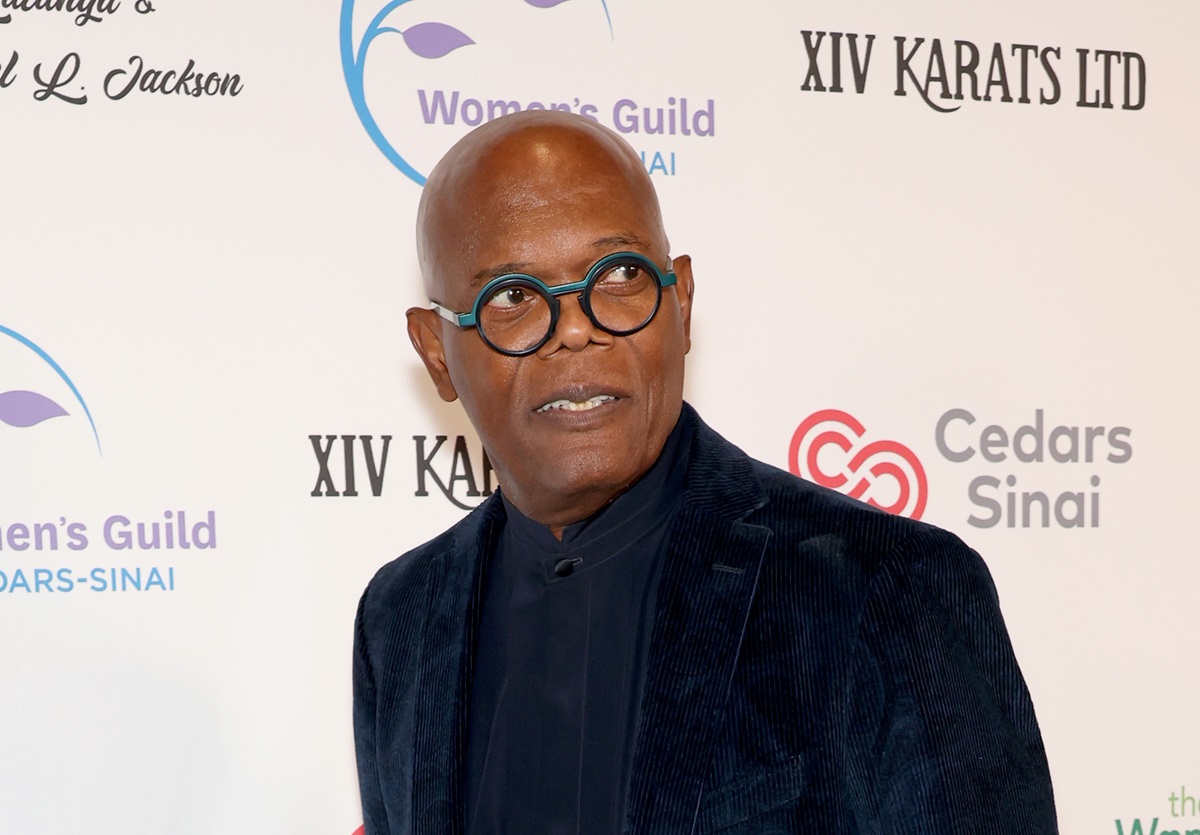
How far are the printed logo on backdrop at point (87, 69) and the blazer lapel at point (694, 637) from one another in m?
1.33

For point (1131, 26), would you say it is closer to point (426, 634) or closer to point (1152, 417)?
point (1152, 417)

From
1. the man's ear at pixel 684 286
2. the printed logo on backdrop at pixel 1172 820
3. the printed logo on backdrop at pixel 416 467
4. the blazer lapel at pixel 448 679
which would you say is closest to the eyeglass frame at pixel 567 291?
the man's ear at pixel 684 286

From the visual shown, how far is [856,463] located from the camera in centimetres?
248

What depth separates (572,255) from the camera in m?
1.48

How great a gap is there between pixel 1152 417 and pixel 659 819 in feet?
5.57

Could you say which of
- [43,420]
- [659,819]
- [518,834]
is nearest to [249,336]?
[43,420]

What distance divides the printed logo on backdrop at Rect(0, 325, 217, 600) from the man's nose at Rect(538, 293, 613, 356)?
110cm

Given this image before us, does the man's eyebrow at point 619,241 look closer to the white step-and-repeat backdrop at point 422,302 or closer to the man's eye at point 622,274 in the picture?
the man's eye at point 622,274

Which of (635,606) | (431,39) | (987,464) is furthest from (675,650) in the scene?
(431,39)

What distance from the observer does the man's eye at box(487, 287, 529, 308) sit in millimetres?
1512

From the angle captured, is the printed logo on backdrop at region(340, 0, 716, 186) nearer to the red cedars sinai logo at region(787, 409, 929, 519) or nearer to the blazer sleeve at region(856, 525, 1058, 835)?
the red cedars sinai logo at region(787, 409, 929, 519)

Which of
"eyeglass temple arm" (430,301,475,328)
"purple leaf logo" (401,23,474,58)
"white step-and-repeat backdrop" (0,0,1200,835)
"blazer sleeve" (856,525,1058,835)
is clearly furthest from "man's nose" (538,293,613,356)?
"purple leaf logo" (401,23,474,58)

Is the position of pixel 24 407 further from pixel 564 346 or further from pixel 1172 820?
pixel 1172 820

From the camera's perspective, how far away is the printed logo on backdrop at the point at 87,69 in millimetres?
2244
